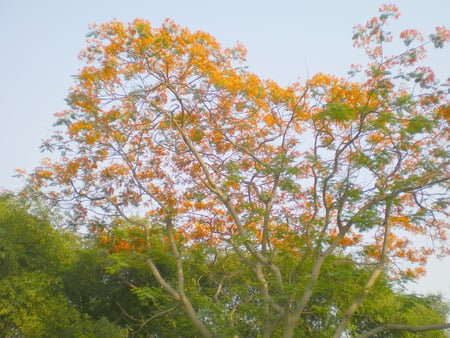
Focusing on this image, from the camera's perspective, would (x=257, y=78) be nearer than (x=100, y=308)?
Yes

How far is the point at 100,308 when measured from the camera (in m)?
12.7

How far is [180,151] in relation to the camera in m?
9.84

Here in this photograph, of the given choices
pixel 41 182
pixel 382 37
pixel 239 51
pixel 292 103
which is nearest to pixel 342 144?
pixel 292 103

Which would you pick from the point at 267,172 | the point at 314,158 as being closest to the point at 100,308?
the point at 267,172

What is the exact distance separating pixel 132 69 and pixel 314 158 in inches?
145

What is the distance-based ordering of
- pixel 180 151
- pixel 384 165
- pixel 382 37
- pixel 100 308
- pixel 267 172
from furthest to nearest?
pixel 100 308
pixel 180 151
pixel 267 172
pixel 384 165
pixel 382 37

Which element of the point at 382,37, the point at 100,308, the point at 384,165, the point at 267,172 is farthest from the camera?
the point at 100,308

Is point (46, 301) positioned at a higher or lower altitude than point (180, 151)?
lower

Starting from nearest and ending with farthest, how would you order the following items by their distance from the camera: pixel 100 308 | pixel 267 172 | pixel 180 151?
pixel 267 172 → pixel 180 151 → pixel 100 308

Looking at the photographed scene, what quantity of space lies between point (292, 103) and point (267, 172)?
142 centimetres

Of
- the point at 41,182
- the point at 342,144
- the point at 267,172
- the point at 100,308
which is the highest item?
the point at 342,144

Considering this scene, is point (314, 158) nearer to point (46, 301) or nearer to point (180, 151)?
point (180, 151)

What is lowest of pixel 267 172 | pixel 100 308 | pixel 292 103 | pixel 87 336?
pixel 87 336

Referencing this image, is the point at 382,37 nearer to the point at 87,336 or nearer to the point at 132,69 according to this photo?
the point at 132,69
